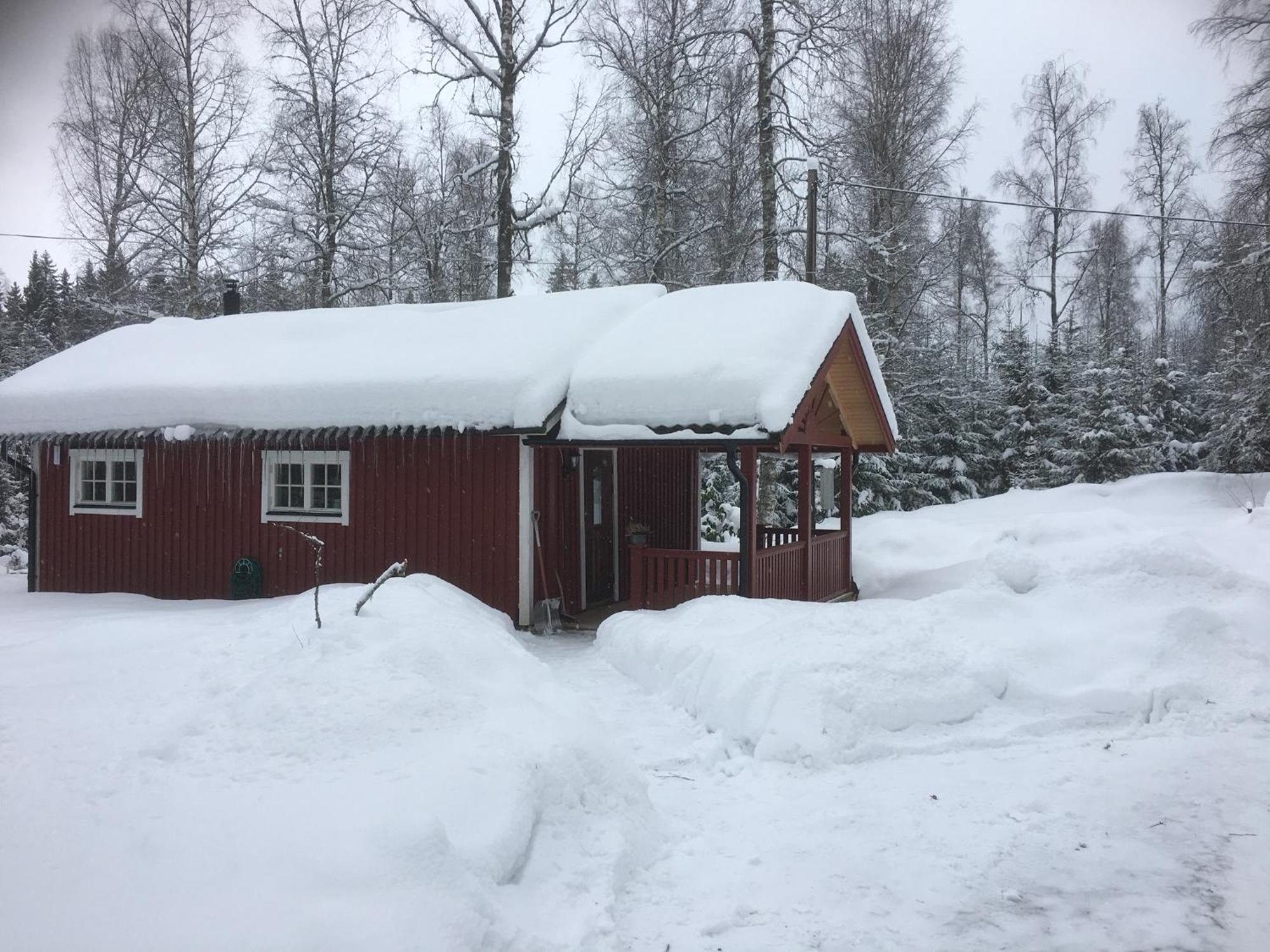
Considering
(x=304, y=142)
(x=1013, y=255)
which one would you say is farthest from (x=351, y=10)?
(x=1013, y=255)

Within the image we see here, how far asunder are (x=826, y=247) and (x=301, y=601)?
52.7 feet

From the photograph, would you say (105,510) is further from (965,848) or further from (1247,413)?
(1247,413)

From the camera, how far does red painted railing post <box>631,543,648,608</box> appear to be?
10000 millimetres

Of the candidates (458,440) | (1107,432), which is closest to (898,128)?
(1107,432)

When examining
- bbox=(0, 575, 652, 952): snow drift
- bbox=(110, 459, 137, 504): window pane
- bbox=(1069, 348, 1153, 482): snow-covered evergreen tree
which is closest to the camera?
bbox=(0, 575, 652, 952): snow drift

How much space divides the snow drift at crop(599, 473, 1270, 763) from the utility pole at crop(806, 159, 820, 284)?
8137mm

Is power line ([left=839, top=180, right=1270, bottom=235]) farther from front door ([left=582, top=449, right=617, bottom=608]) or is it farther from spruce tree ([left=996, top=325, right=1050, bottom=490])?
front door ([left=582, top=449, right=617, bottom=608])

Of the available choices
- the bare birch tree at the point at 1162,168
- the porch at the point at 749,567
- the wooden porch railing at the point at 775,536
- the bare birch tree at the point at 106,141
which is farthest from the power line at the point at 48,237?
the bare birch tree at the point at 1162,168

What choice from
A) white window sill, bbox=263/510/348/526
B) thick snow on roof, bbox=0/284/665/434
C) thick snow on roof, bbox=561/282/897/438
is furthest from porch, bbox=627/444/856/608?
white window sill, bbox=263/510/348/526

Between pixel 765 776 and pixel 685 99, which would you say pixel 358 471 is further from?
pixel 685 99

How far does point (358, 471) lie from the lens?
35.5ft

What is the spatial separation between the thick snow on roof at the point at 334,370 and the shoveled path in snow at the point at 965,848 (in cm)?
518

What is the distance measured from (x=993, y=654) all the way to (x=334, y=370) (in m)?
8.51

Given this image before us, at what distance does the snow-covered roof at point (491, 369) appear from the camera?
9.38 meters
